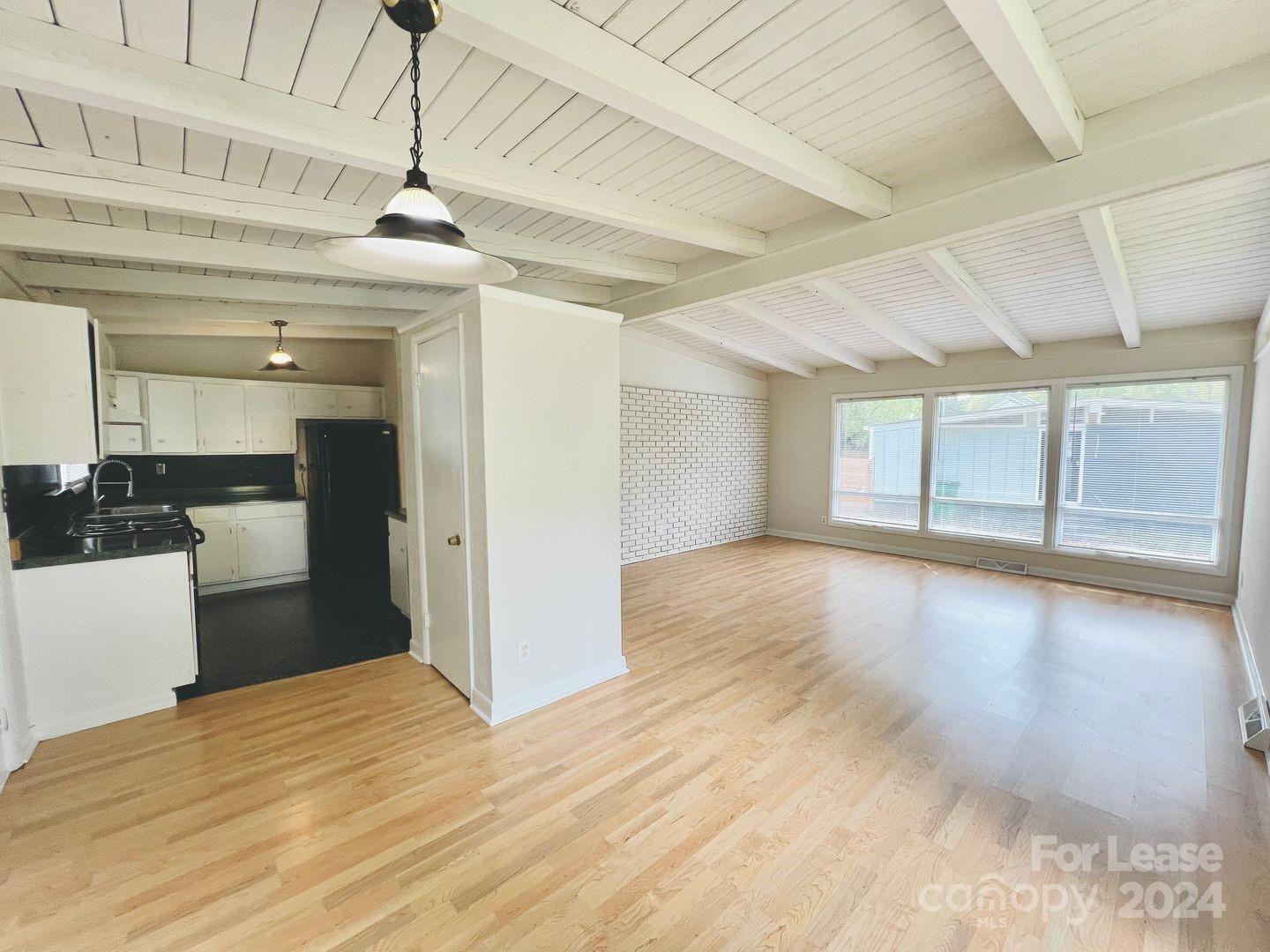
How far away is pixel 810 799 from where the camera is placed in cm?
221

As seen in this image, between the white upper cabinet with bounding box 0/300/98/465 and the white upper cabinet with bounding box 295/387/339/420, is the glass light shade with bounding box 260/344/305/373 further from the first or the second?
the white upper cabinet with bounding box 0/300/98/465

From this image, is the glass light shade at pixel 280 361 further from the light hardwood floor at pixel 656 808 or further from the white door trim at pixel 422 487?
the light hardwood floor at pixel 656 808

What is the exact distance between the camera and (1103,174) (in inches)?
85.5

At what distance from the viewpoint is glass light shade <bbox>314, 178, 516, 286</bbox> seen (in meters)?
1.29

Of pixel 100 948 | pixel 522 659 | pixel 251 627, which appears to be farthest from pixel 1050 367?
pixel 251 627

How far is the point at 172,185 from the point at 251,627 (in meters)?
3.33

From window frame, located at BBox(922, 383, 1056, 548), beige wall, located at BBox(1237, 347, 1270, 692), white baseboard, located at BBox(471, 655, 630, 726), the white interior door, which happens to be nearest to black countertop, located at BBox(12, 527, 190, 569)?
the white interior door

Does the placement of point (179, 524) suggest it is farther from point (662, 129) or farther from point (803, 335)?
point (803, 335)

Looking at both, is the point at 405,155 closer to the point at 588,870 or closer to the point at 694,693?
the point at 588,870

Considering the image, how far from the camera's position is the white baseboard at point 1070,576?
15.9 ft

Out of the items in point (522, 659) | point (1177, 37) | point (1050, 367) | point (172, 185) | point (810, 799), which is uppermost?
point (1177, 37)

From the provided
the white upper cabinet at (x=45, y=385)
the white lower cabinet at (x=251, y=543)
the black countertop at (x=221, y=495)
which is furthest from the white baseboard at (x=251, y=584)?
the white upper cabinet at (x=45, y=385)

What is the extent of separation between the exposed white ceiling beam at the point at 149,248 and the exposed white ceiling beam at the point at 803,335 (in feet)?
10.3

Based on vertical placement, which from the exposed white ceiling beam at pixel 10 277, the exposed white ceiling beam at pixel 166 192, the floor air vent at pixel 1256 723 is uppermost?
the exposed white ceiling beam at pixel 166 192
